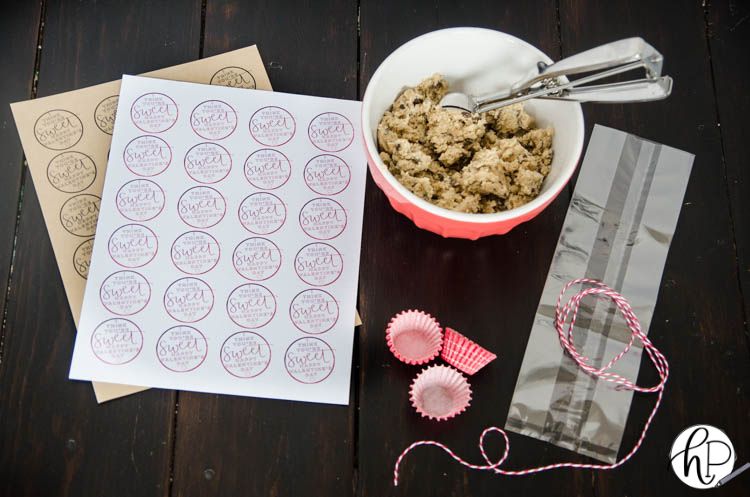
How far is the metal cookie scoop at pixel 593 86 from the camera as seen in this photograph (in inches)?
16.0

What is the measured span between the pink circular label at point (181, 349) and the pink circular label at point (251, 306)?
0.04 m

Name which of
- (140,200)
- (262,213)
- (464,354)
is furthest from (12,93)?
(464,354)

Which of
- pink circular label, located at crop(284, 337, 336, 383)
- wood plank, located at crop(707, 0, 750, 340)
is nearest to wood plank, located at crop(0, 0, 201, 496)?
pink circular label, located at crop(284, 337, 336, 383)

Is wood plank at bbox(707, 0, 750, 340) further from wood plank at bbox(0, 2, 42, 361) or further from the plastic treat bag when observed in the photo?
wood plank at bbox(0, 2, 42, 361)

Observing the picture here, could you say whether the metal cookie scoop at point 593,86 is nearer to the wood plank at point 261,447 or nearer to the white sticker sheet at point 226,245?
the white sticker sheet at point 226,245

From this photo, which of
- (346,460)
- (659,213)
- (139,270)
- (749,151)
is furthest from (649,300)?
(139,270)

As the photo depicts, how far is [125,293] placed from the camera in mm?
555

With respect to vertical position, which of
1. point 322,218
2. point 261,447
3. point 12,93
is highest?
point 12,93

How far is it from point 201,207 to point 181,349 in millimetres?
129

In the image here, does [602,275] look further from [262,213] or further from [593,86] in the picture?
[262,213]

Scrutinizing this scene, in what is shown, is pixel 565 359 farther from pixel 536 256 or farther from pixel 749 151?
pixel 749 151

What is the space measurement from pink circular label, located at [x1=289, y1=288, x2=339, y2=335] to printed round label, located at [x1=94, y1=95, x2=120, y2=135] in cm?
24

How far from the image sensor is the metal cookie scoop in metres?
0.41

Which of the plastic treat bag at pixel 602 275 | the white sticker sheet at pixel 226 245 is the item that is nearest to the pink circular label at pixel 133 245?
the white sticker sheet at pixel 226 245
